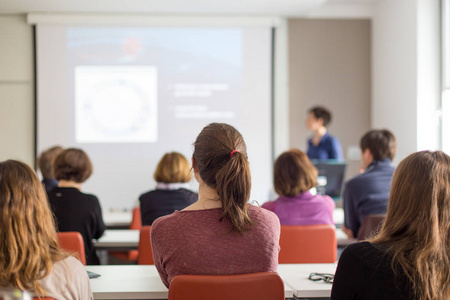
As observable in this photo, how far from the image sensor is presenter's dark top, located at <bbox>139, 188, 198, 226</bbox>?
3447 mm

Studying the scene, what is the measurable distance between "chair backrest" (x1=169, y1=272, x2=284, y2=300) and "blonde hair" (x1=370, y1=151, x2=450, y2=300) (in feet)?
1.33

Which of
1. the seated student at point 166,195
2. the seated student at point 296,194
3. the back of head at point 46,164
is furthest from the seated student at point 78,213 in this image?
the seated student at point 296,194

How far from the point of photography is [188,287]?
1604 millimetres

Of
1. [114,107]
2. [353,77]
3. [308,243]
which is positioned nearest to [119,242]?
[308,243]

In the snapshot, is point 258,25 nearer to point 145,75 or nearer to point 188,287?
point 145,75

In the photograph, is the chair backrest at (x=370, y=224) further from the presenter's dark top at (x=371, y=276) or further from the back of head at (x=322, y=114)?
the back of head at (x=322, y=114)

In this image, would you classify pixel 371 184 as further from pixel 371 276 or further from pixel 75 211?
pixel 371 276

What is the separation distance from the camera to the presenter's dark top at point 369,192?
3.56 m

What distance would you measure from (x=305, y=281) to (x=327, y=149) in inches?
157

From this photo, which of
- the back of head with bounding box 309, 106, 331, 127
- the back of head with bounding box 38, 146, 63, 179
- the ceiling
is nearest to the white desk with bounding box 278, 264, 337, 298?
the back of head with bounding box 38, 146, 63, 179

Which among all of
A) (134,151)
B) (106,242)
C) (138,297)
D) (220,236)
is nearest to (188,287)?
(220,236)

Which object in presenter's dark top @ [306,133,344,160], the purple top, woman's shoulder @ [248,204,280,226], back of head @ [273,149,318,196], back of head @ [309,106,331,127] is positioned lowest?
the purple top

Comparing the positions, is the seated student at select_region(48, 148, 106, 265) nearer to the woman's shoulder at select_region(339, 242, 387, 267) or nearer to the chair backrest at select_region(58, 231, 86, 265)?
the chair backrest at select_region(58, 231, 86, 265)

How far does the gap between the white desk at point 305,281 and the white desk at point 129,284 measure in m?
0.04
